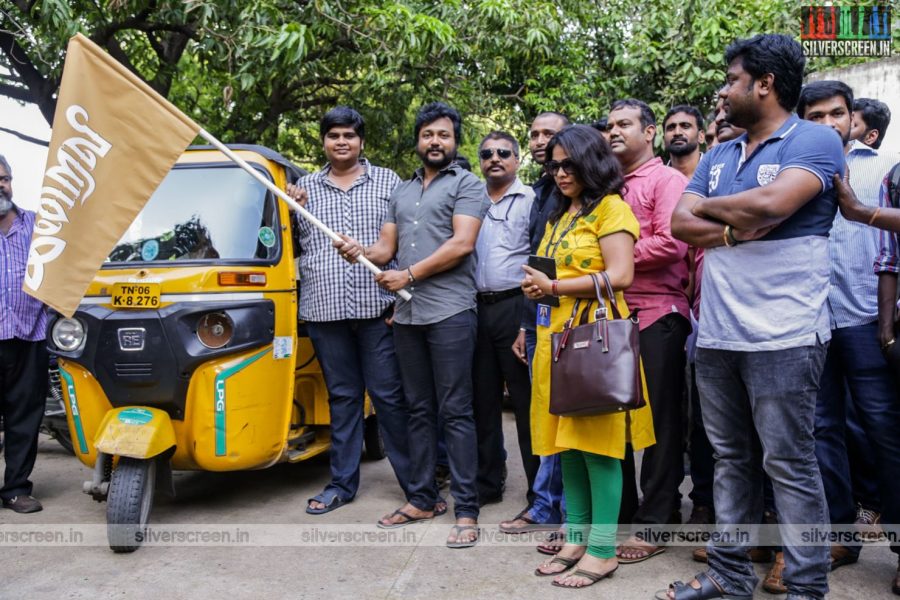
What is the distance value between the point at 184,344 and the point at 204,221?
2.63 feet

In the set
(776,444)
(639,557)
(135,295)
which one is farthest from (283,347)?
(776,444)

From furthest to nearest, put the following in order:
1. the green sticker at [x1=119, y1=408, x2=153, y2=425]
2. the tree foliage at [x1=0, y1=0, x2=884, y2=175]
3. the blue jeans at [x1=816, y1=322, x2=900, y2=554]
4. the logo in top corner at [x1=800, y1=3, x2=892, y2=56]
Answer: the logo in top corner at [x1=800, y1=3, x2=892, y2=56] → the tree foliage at [x1=0, y1=0, x2=884, y2=175] → the green sticker at [x1=119, y1=408, x2=153, y2=425] → the blue jeans at [x1=816, y1=322, x2=900, y2=554]

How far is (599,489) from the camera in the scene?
12.0 feet

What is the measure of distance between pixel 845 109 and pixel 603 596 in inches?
97.0

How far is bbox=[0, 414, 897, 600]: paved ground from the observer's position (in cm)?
359

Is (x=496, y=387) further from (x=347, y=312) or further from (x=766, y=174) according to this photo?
(x=766, y=174)

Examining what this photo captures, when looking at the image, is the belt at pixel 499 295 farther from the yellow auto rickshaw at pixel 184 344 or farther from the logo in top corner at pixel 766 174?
the logo in top corner at pixel 766 174

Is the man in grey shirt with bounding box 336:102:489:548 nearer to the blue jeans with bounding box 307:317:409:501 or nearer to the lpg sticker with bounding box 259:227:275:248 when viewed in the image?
the blue jeans with bounding box 307:317:409:501

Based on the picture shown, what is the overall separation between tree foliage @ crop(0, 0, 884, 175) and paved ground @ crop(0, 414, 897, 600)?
3.97m

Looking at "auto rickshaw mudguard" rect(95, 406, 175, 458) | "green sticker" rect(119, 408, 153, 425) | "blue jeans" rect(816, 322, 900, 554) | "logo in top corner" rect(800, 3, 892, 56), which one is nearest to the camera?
"blue jeans" rect(816, 322, 900, 554)

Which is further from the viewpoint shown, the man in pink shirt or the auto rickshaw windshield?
the auto rickshaw windshield

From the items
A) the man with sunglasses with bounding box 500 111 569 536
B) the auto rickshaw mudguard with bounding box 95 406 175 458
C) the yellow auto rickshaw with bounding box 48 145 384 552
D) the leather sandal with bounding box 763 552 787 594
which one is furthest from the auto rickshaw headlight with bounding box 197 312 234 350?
the leather sandal with bounding box 763 552 787 594

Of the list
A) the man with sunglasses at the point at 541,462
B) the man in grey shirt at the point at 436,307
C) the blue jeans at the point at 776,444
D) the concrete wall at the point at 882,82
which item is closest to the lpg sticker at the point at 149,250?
the man in grey shirt at the point at 436,307

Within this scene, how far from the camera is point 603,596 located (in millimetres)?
3486
